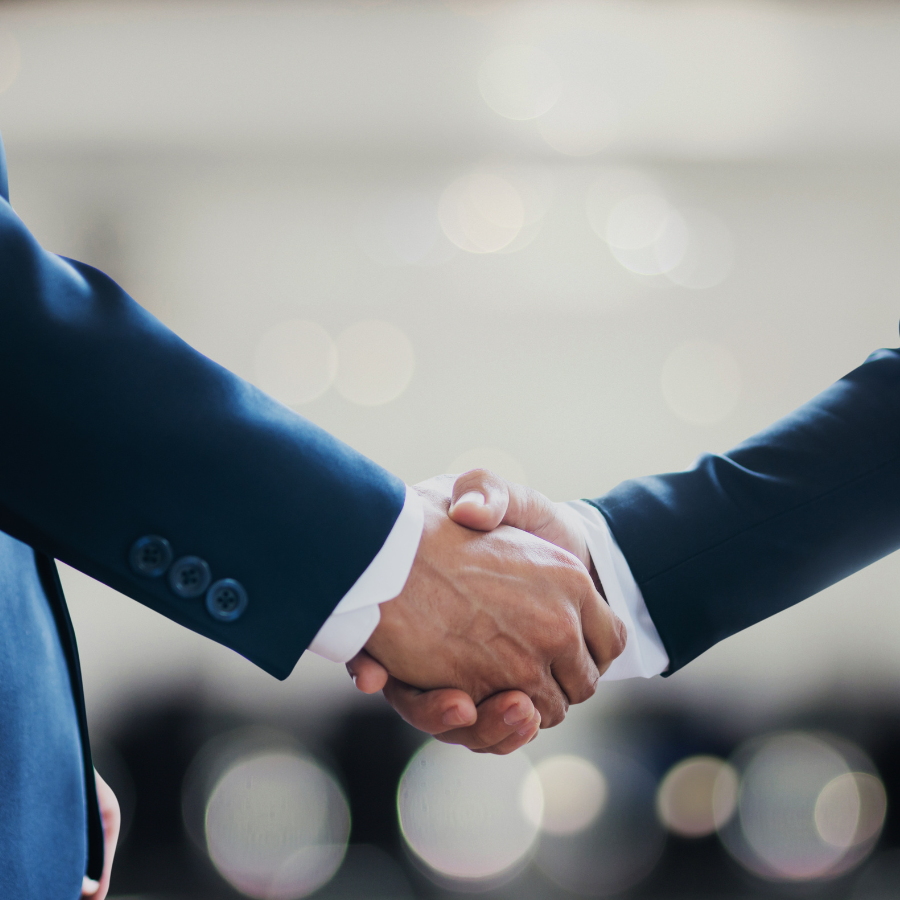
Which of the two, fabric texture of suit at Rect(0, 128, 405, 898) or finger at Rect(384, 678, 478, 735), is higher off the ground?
fabric texture of suit at Rect(0, 128, 405, 898)

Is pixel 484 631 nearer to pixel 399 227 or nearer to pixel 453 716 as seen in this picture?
pixel 453 716

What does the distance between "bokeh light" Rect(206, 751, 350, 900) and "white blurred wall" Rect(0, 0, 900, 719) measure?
1.35ft

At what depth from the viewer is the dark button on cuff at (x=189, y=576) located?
51 centimetres

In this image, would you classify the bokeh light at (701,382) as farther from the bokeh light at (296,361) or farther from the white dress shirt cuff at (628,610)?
the white dress shirt cuff at (628,610)

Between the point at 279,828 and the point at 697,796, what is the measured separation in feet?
6.27

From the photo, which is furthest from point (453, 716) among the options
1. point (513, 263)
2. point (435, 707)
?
point (513, 263)

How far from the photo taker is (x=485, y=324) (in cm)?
339

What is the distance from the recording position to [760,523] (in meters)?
0.89

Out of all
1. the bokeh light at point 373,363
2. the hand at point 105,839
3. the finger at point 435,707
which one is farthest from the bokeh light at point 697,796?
the hand at point 105,839

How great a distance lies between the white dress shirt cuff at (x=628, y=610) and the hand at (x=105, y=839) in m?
0.62

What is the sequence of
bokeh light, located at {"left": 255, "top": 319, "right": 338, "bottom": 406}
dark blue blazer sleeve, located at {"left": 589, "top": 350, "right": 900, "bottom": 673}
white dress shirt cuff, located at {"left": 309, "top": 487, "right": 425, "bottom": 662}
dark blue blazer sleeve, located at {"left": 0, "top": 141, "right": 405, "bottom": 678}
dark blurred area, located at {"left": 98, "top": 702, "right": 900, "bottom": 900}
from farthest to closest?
bokeh light, located at {"left": 255, "top": 319, "right": 338, "bottom": 406} → dark blurred area, located at {"left": 98, "top": 702, "right": 900, "bottom": 900} → dark blue blazer sleeve, located at {"left": 589, "top": 350, "right": 900, "bottom": 673} → white dress shirt cuff, located at {"left": 309, "top": 487, "right": 425, "bottom": 662} → dark blue blazer sleeve, located at {"left": 0, "top": 141, "right": 405, "bottom": 678}

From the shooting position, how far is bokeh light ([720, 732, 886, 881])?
9.53ft

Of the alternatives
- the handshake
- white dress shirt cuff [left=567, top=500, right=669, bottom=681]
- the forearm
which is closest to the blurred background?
white dress shirt cuff [left=567, top=500, right=669, bottom=681]

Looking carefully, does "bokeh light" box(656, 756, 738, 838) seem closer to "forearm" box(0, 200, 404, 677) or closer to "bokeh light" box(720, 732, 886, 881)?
"bokeh light" box(720, 732, 886, 881)
